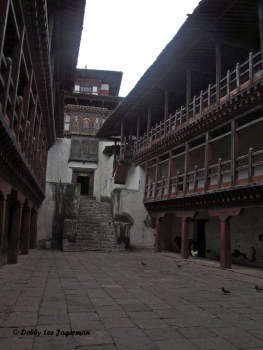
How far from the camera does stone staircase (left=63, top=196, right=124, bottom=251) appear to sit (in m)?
17.6

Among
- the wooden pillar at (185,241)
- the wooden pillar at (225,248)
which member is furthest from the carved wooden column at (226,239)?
the wooden pillar at (185,241)

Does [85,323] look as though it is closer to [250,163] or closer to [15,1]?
[15,1]

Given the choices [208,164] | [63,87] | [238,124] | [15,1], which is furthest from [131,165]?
[15,1]

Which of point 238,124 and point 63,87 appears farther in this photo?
point 63,87

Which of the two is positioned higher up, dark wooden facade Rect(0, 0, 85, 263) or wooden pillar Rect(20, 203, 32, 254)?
dark wooden facade Rect(0, 0, 85, 263)

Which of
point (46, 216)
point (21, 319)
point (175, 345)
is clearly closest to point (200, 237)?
point (46, 216)

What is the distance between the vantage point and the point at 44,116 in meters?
14.8

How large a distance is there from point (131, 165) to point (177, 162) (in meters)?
4.19

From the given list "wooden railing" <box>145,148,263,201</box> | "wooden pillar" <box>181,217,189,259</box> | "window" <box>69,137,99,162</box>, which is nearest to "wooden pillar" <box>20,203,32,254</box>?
"wooden railing" <box>145,148,263,201</box>

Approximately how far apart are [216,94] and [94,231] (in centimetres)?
987

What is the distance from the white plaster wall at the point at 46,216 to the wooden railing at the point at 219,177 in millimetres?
5451

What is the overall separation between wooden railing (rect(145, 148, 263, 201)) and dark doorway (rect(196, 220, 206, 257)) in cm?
206

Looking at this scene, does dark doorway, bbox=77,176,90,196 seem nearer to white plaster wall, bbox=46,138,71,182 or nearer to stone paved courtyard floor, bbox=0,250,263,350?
white plaster wall, bbox=46,138,71,182

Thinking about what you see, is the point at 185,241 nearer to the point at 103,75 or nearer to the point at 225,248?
the point at 225,248
